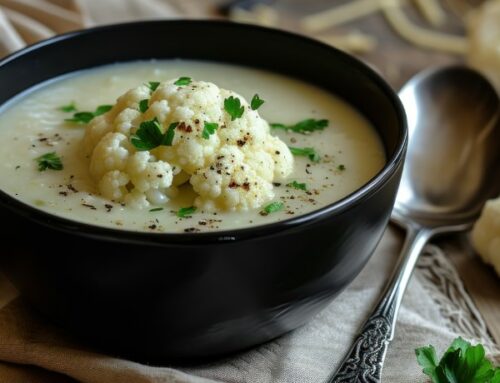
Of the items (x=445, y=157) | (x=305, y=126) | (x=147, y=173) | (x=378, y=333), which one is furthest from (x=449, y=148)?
(x=147, y=173)

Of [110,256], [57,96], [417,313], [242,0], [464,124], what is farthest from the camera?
[242,0]

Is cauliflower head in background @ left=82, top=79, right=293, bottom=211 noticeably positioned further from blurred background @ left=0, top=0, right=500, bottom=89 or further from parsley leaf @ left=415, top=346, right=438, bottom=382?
blurred background @ left=0, top=0, right=500, bottom=89

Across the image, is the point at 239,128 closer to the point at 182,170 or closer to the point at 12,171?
the point at 182,170

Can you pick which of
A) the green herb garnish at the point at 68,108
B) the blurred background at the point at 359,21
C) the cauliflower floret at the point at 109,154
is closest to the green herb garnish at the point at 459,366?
the cauliflower floret at the point at 109,154

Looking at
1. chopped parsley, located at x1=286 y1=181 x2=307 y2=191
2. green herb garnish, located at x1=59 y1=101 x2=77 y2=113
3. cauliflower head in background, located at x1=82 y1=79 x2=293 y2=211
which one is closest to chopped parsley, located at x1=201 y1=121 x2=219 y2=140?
cauliflower head in background, located at x1=82 y1=79 x2=293 y2=211

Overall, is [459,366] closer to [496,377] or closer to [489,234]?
[496,377]

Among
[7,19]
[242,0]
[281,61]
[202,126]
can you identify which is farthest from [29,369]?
[242,0]
